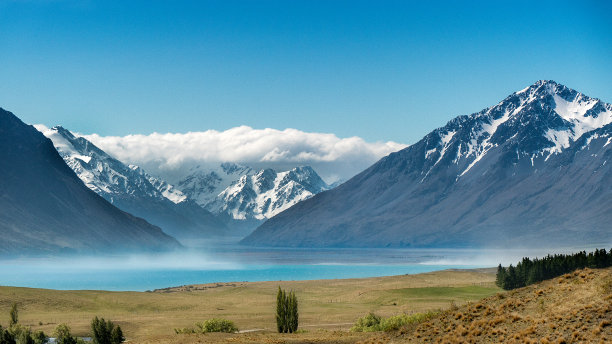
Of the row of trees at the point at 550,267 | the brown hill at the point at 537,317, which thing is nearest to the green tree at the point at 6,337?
A: the brown hill at the point at 537,317

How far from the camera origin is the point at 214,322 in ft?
280

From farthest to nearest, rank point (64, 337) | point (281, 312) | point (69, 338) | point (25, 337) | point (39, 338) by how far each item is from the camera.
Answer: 1. point (39, 338)
2. point (281, 312)
3. point (69, 338)
4. point (64, 337)
5. point (25, 337)

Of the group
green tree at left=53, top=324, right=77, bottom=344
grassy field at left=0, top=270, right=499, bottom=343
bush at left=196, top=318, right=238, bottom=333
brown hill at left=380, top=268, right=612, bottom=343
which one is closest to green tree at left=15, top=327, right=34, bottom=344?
green tree at left=53, top=324, right=77, bottom=344

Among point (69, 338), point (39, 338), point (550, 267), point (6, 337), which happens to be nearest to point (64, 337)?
point (69, 338)

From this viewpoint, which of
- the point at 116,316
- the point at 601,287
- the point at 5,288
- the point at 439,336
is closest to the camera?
the point at 601,287

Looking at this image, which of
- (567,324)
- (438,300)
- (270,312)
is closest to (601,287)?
(567,324)

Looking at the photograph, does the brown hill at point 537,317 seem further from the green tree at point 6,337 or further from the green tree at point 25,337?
the green tree at point 25,337

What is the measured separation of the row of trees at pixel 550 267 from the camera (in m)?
142

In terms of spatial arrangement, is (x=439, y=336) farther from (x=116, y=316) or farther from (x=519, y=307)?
(x=116, y=316)

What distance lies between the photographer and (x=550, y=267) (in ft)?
484

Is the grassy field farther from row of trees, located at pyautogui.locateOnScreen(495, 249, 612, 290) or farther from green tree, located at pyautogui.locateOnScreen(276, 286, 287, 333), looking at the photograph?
green tree, located at pyautogui.locateOnScreen(276, 286, 287, 333)

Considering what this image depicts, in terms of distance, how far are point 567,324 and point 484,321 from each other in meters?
5.41

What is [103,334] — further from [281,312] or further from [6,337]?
[281,312]

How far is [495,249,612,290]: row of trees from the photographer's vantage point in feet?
468
